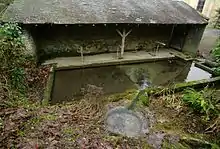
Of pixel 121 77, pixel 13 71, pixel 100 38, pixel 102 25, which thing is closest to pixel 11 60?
Answer: pixel 13 71

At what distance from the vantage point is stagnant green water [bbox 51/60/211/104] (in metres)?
8.16

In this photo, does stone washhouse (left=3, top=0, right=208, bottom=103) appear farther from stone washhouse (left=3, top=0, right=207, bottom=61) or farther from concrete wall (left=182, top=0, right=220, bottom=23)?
concrete wall (left=182, top=0, right=220, bottom=23)

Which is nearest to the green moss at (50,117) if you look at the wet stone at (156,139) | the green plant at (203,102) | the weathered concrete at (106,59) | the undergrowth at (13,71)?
the undergrowth at (13,71)

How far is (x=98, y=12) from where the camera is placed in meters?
10.8

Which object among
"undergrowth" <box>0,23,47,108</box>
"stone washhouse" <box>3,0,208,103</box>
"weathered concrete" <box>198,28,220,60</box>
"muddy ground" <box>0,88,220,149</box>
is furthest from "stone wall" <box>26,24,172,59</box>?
"muddy ground" <box>0,88,220,149</box>

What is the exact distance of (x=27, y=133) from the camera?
4102mm

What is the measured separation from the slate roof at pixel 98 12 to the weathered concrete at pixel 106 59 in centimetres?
194

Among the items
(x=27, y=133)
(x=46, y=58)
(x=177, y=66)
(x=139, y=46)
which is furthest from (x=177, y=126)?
(x=139, y=46)

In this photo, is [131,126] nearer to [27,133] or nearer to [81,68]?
[27,133]

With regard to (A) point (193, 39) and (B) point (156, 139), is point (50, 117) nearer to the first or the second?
(B) point (156, 139)

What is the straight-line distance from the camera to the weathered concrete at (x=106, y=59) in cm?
1030

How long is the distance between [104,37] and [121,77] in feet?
11.0

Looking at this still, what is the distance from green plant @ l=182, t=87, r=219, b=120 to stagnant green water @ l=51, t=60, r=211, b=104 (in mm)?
2988

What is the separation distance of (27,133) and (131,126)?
7.22ft
